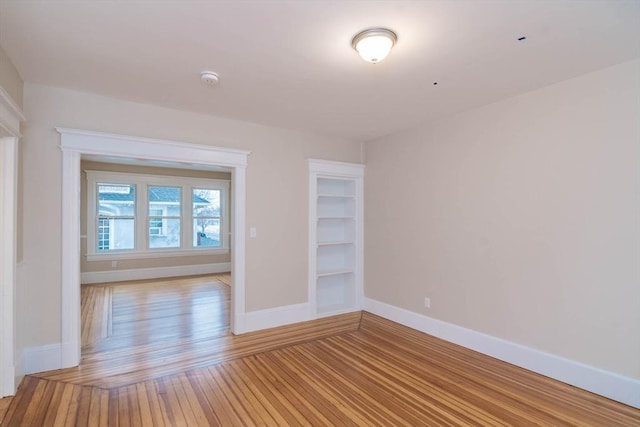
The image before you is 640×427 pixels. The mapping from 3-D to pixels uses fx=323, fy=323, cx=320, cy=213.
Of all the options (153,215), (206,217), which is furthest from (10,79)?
(206,217)

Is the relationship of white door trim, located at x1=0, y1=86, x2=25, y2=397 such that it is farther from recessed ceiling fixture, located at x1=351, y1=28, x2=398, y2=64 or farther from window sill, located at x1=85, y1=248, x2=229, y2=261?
window sill, located at x1=85, y1=248, x2=229, y2=261

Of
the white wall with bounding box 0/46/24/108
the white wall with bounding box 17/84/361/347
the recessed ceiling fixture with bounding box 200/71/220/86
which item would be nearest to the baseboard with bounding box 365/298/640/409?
the white wall with bounding box 17/84/361/347

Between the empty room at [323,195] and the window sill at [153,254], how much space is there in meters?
2.83

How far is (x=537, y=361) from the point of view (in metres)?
2.96

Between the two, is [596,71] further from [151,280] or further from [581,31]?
[151,280]

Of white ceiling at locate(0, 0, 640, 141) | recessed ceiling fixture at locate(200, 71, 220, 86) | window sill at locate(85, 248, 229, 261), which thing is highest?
white ceiling at locate(0, 0, 640, 141)

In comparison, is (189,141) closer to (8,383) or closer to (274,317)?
(274,317)

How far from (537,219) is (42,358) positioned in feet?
15.4

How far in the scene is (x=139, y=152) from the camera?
3367mm

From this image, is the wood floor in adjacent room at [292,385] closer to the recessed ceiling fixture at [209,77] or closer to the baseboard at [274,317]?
the baseboard at [274,317]

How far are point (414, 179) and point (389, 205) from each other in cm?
56

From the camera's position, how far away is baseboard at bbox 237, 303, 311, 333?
13.1ft

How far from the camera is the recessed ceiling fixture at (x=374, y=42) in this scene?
204cm

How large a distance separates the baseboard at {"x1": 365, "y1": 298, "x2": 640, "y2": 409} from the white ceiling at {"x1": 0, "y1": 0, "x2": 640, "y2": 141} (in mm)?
2438
